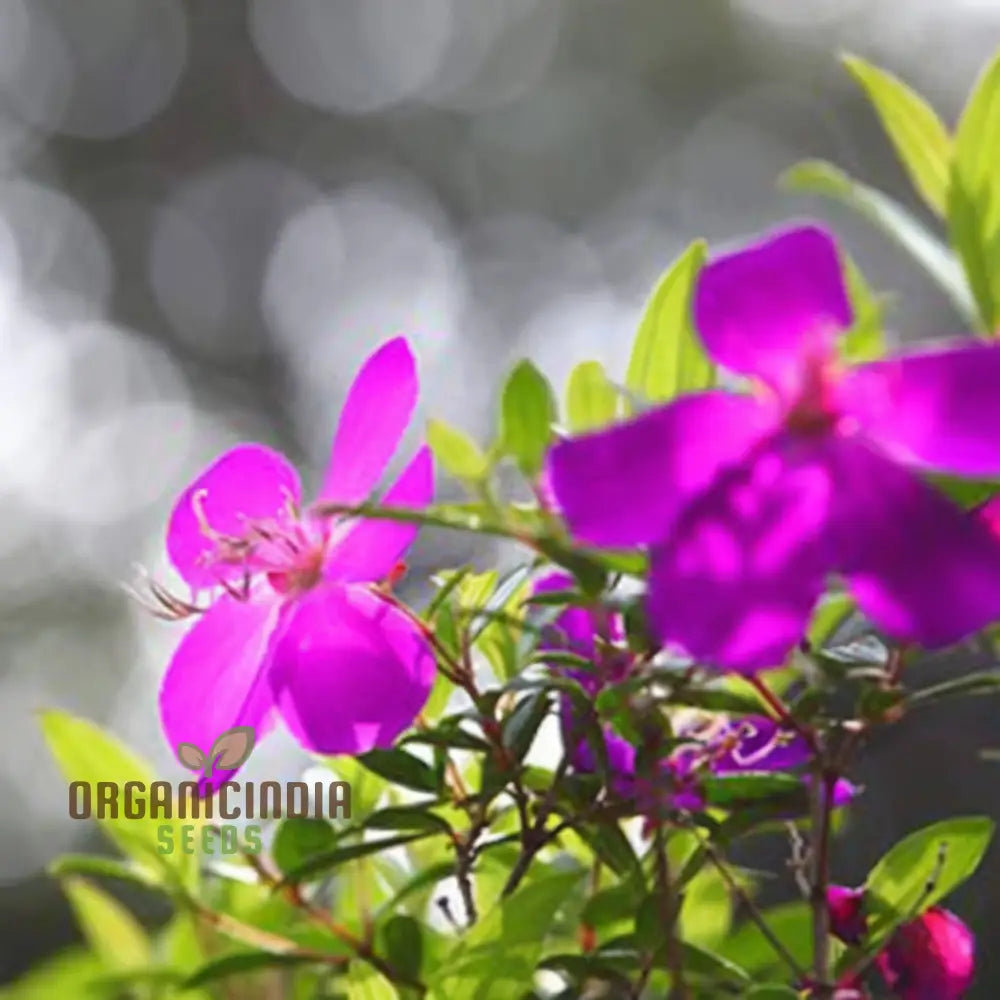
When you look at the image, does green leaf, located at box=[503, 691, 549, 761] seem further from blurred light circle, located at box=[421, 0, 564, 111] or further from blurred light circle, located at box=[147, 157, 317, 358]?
blurred light circle, located at box=[421, 0, 564, 111]

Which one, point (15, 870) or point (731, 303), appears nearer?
point (731, 303)

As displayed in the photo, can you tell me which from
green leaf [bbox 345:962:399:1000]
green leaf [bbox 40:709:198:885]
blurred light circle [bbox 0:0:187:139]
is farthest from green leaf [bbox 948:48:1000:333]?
blurred light circle [bbox 0:0:187:139]

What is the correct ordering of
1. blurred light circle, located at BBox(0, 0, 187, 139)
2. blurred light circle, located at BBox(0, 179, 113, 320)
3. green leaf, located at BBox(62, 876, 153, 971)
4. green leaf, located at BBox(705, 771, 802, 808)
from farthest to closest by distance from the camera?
blurred light circle, located at BBox(0, 179, 113, 320) → blurred light circle, located at BBox(0, 0, 187, 139) → green leaf, located at BBox(62, 876, 153, 971) → green leaf, located at BBox(705, 771, 802, 808)

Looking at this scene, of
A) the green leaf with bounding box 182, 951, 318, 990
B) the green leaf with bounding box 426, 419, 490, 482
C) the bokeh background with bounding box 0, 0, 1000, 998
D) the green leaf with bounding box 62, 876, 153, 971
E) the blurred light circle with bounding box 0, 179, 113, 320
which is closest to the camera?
the green leaf with bounding box 426, 419, 490, 482

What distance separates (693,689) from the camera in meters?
0.61

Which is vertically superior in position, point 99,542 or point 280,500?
point 280,500

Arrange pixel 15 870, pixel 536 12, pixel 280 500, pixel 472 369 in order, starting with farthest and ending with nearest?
pixel 536 12, pixel 472 369, pixel 15 870, pixel 280 500

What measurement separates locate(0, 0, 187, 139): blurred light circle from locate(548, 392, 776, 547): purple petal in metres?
8.18

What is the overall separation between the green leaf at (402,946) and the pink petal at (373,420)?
202 mm

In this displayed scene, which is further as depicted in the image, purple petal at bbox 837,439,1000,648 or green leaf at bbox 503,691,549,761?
green leaf at bbox 503,691,549,761

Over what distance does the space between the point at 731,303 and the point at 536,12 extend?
884 centimetres

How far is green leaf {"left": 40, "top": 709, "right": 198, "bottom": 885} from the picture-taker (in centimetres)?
93

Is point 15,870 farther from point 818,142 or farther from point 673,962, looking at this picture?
point 673,962

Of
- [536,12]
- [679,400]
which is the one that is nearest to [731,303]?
[679,400]
